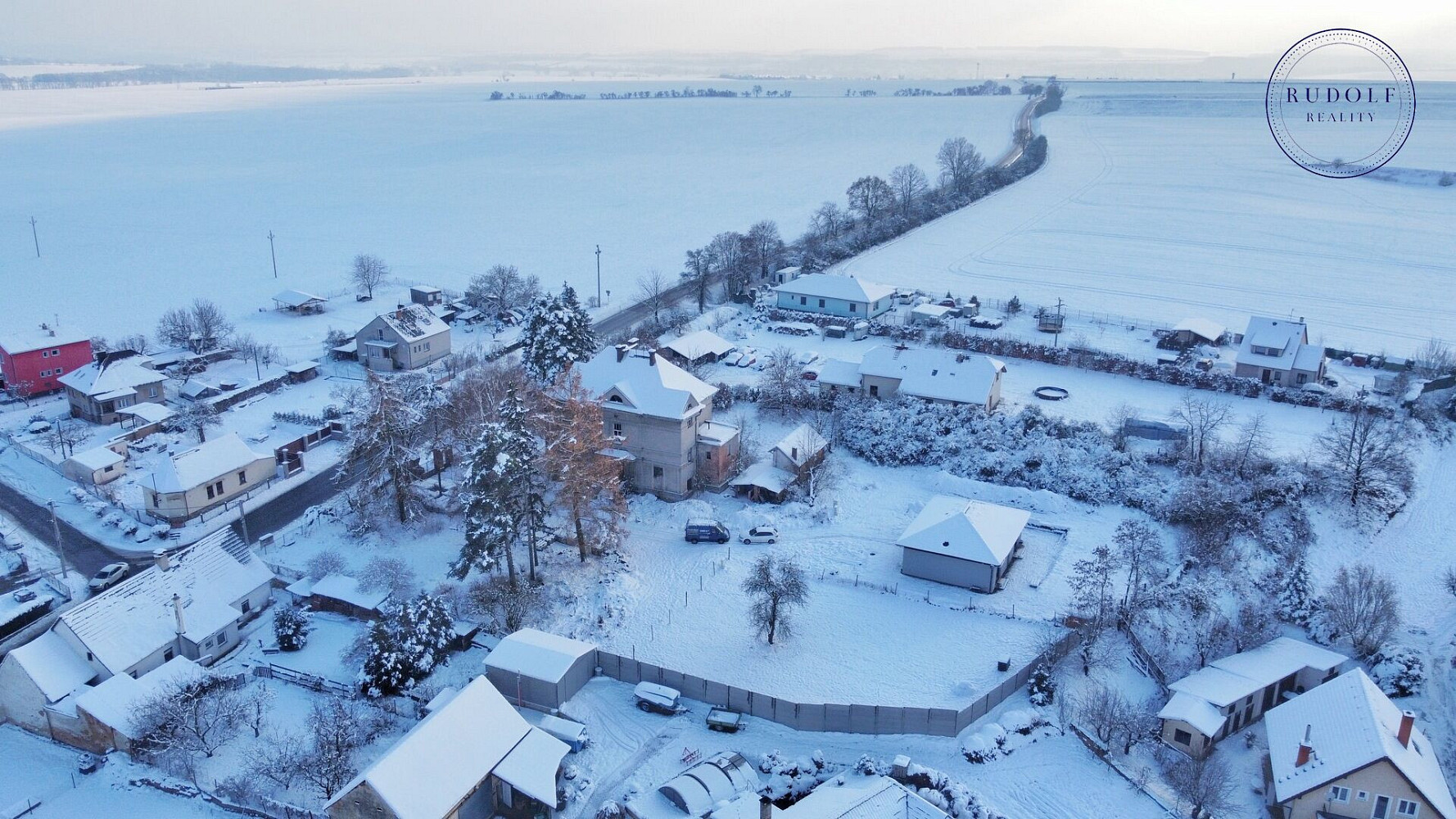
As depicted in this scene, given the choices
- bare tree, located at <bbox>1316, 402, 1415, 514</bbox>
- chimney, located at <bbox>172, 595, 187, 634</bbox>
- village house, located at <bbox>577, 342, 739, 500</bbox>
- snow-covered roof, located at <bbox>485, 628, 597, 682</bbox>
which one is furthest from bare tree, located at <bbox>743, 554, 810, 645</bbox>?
bare tree, located at <bbox>1316, 402, 1415, 514</bbox>

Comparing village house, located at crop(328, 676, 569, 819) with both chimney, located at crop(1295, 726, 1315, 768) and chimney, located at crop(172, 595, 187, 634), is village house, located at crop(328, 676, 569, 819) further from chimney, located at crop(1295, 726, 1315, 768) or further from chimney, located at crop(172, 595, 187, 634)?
chimney, located at crop(1295, 726, 1315, 768)

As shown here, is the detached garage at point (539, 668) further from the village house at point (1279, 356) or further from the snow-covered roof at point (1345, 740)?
the village house at point (1279, 356)

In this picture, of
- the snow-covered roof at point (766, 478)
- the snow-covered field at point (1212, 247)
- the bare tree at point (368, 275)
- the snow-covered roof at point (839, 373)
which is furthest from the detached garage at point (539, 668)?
the bare tree at point (368, 275)

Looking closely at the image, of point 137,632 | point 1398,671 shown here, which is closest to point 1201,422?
point 1398,671

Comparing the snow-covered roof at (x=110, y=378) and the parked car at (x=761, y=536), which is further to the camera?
the snow-covered roof at (x=110, y=378)

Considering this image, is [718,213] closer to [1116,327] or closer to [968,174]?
[968,174]

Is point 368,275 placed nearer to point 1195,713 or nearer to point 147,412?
point 147,412
